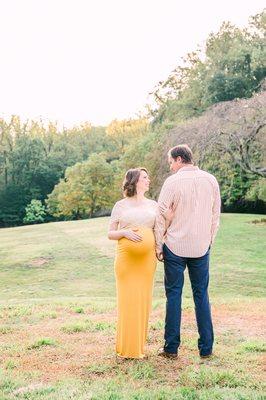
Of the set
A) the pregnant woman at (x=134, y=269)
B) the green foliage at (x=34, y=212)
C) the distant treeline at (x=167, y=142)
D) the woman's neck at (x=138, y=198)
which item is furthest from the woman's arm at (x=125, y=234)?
the green foliage at (x=34, y=212)

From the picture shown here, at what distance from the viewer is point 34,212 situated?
5147 centimetres

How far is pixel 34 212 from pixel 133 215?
47498mm

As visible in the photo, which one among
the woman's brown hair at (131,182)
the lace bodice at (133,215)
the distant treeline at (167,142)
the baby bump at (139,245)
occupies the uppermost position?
the distant treeline at (167,142)

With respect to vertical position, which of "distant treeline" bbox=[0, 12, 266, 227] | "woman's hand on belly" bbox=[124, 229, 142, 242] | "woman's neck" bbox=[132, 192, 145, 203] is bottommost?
"woman's hand on belly" bbox=[124, 229, 142, 242]

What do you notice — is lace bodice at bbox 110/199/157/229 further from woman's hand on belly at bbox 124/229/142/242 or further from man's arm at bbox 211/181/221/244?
man's arm at bbox 211/181/221/244

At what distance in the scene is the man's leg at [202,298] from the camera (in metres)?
4.92

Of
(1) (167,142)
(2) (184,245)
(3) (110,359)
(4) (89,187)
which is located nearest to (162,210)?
(2) (184,245)

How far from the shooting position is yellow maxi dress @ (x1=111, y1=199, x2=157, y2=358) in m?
4.88

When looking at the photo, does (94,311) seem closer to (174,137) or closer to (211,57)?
(174,137)

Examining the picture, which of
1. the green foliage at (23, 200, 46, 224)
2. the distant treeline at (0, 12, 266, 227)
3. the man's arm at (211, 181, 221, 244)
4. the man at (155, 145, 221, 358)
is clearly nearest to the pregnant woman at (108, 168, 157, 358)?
the man at (155, 145, 221, 358)

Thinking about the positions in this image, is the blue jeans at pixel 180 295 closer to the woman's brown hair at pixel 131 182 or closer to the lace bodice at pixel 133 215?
the lace bodice at pixel 133 215

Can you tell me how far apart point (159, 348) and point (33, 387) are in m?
1.51

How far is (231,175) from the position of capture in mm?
26109

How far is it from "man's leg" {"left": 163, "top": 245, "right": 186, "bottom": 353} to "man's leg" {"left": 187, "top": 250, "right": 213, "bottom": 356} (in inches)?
4.9
